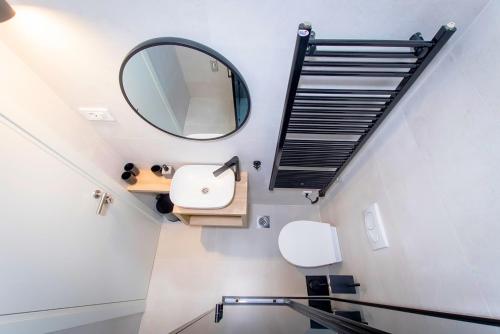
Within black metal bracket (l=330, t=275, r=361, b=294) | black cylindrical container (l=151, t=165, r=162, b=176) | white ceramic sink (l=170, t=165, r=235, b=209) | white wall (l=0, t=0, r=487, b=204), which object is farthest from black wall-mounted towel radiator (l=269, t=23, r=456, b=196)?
black cylindrical container (l=151, t=165, r=162, b=176)

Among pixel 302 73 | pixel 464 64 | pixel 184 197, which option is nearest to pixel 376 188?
pixel 464 64

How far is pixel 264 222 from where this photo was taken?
2139 mm

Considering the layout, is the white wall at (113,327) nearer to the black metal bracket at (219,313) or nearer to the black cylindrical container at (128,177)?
the black metal bracket at (219,313)

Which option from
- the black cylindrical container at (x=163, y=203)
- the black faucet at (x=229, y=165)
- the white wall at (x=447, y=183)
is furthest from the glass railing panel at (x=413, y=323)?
the black cylindrical container at (x=163, y=203)

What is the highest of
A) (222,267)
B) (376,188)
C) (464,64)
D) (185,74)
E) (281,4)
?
(185,74)

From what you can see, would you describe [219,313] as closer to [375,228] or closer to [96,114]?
[375,228]

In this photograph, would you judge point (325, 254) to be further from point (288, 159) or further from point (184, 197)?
point (184, 197)

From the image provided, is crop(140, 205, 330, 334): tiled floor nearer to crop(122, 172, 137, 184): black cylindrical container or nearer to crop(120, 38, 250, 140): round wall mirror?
crop(122, 172, 137, 184): black cylindrical container

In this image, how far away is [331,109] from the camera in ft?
3.20

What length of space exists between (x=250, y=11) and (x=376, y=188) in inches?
41.1

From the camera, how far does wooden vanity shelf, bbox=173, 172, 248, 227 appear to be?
4.57 feet

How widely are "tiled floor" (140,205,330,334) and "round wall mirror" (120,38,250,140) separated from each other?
1210 millimetres

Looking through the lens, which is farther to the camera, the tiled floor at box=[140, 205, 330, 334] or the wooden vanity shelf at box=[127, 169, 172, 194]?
the tiled floor at box=[140, 205, 330, 334]

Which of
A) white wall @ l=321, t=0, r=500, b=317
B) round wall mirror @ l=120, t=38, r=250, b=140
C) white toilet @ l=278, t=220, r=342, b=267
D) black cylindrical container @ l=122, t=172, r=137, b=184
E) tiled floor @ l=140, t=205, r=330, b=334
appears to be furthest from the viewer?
tiled floor @ l=140, t=205, r=330, b=334
